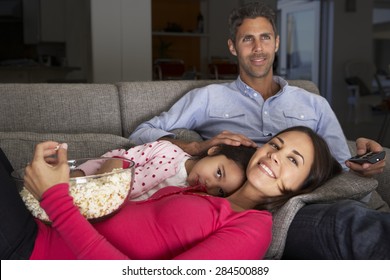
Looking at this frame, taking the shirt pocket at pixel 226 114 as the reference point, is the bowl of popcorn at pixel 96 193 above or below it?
below

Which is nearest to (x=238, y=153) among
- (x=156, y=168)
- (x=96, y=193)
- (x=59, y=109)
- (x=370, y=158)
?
(x=156, y=168)

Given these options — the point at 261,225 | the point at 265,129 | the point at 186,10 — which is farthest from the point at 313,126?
the point at 186,10

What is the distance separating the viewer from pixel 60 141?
1.83 metres

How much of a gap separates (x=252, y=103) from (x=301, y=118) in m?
0.22

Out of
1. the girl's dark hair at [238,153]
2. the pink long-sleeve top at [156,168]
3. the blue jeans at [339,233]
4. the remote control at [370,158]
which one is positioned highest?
the girl's dark hair at [238,153]

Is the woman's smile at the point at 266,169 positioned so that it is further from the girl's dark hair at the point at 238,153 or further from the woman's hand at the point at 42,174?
the woman's hand at the point at 42,174

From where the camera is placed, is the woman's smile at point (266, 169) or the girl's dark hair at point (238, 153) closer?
the woman's smile at point (266, 169)

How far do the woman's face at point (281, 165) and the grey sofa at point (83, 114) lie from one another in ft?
0.91

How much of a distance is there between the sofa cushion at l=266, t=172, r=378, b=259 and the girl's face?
0.17 meters

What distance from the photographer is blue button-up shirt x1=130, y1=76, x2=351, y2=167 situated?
6.75 feet

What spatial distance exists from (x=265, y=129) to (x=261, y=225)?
96cm

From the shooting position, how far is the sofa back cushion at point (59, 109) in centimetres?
199

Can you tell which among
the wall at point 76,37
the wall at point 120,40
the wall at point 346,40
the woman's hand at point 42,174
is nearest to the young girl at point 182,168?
the woman's hand at point 42,174

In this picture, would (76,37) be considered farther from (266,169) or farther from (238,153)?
(266,169)
